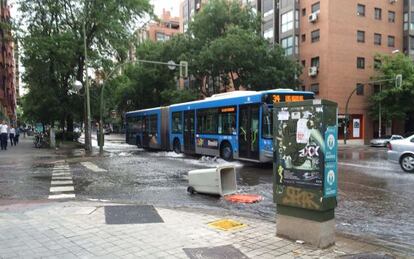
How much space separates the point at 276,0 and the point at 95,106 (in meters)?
26.7

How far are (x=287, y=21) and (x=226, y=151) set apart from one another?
35.2m

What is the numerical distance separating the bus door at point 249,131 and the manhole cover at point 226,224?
9620mm

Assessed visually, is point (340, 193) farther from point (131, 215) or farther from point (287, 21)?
point (287, 21)

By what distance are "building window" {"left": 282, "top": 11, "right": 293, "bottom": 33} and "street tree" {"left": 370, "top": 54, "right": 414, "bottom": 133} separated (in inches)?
403

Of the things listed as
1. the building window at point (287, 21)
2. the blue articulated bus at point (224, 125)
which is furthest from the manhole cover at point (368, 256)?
the building window at point (287, 21)

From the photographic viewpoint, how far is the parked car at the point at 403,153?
15.4 m

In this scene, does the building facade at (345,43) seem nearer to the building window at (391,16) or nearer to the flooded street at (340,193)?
the building window at (391,16)

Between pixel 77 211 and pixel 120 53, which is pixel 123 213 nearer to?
pixel 77 211

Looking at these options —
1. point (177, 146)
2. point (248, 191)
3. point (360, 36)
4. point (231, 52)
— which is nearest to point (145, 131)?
point (177, 146)

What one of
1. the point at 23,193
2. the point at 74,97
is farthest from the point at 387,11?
the point at 23,193

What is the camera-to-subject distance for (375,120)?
49.3 metres

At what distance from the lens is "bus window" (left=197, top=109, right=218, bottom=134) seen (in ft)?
65.7

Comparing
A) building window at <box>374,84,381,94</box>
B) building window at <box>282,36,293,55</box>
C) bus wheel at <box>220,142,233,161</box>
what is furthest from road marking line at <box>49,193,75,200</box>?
building window at <box>374,84,381,94</box>

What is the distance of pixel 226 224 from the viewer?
7.15 meters
